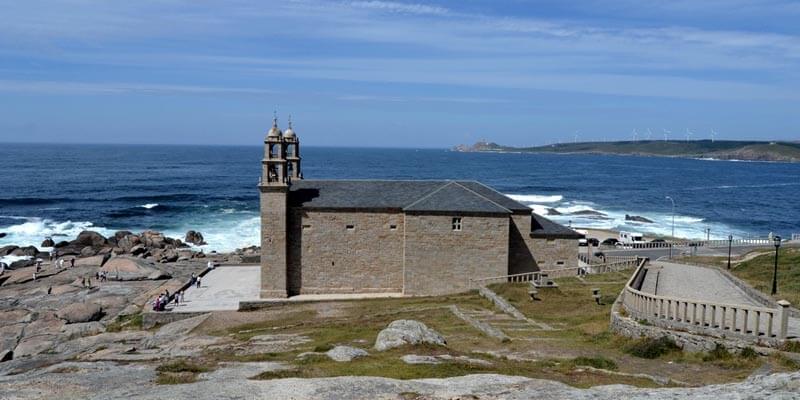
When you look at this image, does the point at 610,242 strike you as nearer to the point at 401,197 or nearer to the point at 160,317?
the point at 401,197

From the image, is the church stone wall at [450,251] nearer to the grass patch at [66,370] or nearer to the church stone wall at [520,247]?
the church stone wall at [520,247]

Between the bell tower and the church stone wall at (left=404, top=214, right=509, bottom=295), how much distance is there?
735 cm

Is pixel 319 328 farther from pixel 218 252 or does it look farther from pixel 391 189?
pixel 218 252

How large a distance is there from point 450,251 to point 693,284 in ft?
44.1

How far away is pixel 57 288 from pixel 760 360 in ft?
141

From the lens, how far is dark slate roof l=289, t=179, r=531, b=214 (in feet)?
130

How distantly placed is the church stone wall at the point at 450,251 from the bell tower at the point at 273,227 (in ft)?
24.1

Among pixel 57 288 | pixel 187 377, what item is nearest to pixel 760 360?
pixel 187 377

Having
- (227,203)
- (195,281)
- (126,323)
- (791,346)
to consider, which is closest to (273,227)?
(195,281)

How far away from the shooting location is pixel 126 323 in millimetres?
35406

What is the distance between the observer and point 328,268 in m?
40.4

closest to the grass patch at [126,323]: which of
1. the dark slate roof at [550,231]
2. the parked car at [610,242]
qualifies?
the dark slate roof at [550,231]

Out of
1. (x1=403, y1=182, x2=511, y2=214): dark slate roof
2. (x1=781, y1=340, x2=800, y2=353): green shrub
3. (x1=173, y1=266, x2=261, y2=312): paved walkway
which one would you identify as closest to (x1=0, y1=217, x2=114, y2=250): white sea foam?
(x1=173, y1=266, x2=261, y2=312): paved walkway

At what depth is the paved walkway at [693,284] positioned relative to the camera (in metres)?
28.6
